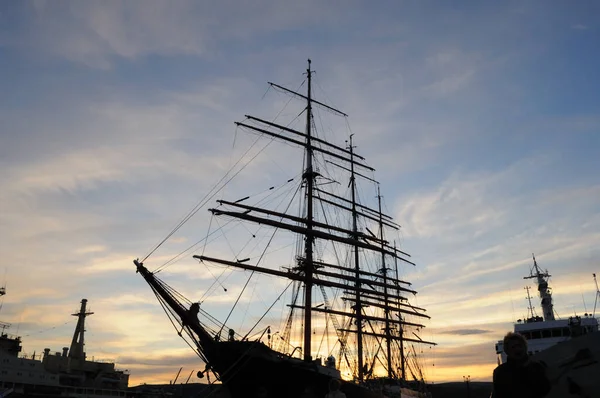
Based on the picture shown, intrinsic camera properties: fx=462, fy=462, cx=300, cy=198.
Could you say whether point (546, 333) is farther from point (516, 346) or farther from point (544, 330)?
point (516, 346)

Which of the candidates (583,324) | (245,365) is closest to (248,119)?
(245,365)

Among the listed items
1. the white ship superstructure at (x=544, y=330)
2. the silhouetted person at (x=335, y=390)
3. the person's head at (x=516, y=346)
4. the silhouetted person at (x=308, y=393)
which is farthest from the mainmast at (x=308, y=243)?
Answer: the person's head at (x=516, y=346)

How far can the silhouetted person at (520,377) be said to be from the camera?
12.6ft

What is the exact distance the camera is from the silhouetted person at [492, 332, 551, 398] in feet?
12.6

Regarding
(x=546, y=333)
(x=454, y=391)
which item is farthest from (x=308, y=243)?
(x=454, y=391)

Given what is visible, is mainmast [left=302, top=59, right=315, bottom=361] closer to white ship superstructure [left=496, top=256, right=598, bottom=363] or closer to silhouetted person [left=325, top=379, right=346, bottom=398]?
white ship superstructure [left=496, top=256, right=598, bottom=363]

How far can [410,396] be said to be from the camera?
1959 inches

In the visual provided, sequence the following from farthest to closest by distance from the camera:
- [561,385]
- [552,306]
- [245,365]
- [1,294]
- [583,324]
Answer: [1,294], [552,306], [583,324], [245,365], [561,385]

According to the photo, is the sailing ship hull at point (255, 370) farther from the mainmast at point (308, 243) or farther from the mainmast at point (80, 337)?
the mainmast at point (80, 337)

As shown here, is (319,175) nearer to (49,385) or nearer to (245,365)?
(245,365)

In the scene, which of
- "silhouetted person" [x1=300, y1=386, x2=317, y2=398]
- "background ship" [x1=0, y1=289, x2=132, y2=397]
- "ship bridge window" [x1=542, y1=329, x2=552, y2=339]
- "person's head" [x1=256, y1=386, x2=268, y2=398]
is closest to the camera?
"person's head" [x1=256, y1=386, x2=268, y2=398]

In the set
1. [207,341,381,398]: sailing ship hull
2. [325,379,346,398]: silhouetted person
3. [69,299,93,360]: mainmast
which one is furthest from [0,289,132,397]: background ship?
[325,379,346,398]: silhouetted person

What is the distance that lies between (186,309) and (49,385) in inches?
1366

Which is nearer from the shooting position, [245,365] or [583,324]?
[245,365]
